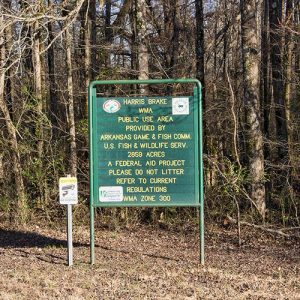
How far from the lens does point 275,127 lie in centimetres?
1498

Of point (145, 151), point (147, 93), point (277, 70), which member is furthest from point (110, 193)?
point (277, 70)

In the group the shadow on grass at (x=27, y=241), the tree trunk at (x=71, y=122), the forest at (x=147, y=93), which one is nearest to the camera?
the shadow on grass at (x=27, y=241)

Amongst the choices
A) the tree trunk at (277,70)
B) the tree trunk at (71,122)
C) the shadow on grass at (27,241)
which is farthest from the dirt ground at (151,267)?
the tree trunk at (277,70)

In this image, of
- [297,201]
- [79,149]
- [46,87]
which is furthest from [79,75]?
[297,201]

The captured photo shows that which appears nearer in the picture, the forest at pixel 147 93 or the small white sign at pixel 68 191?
the small white sign at pixel 68 191

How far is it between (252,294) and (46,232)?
5.87 metres

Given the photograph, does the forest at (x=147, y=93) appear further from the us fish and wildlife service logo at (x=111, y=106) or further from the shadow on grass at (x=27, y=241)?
the us fish and wildlife service logo at (x=111, y=106)

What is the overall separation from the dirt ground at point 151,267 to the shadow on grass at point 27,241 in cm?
Result: 2

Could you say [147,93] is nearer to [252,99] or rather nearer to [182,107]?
[252,99]

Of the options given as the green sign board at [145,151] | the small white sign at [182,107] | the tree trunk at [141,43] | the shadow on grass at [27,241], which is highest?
the tree trunk at [141,43]

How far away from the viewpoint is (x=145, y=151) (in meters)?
7.65

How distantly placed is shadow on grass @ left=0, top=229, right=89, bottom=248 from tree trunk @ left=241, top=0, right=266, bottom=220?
149 inches

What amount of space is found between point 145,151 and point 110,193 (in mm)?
763

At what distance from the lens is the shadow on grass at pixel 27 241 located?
941 cm
